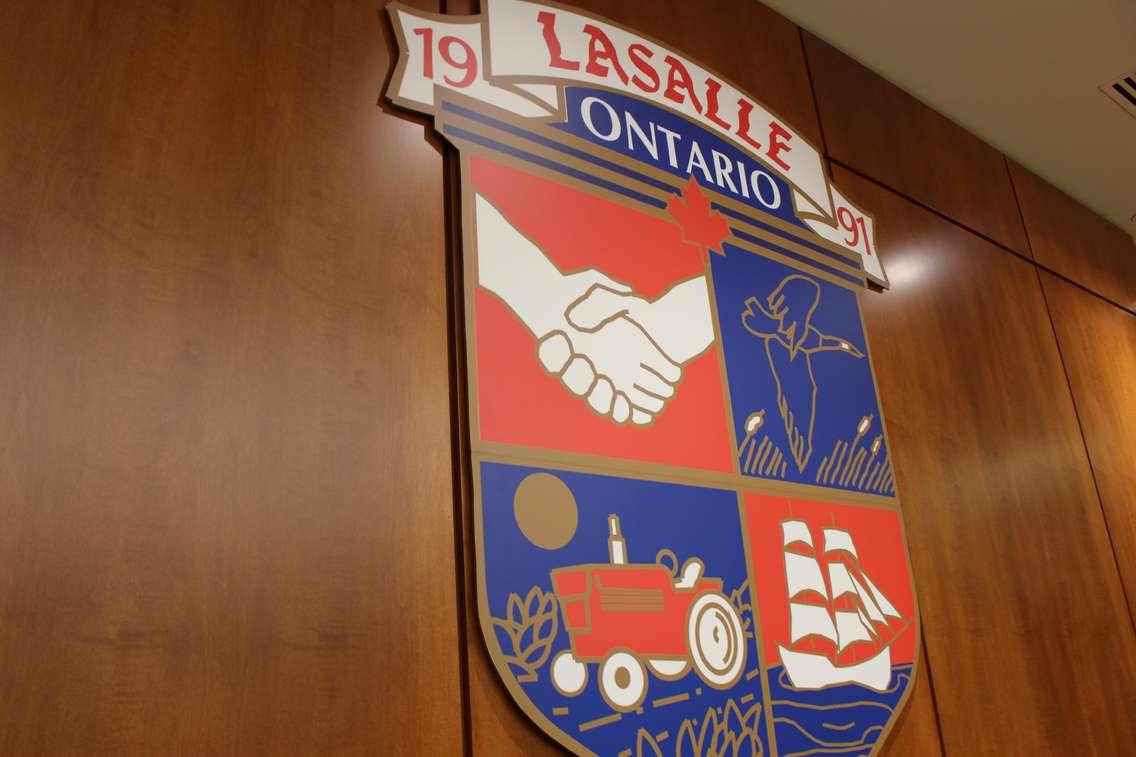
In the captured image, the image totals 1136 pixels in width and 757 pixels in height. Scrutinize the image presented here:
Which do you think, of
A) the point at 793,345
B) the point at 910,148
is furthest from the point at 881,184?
the point at 793,345

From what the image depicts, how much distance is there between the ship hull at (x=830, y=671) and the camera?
156cm

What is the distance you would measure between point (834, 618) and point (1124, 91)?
1998 millimetres

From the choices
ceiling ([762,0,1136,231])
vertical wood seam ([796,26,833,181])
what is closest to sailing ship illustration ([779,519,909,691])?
vertical wood seam ([796,26,833,181])

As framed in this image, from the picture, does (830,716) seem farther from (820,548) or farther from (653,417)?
(653,417)

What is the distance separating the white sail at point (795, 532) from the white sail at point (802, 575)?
3 centimetres

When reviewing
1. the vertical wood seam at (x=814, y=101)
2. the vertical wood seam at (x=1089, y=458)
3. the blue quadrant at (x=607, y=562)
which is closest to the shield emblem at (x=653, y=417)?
the blue quadrant at (x=607, y=562)

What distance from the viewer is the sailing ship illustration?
5.22 feet

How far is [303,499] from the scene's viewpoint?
3.86 ft

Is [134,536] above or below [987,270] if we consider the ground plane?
below

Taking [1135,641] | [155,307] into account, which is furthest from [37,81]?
[1135,641]

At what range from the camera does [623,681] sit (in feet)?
4.39

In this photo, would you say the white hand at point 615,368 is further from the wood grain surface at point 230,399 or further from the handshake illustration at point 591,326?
the wood grain surface at point 230,399

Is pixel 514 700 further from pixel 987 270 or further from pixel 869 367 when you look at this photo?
pixel 987 270

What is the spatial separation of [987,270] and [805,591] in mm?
1405
